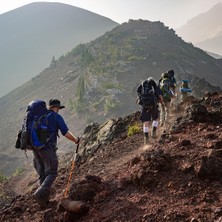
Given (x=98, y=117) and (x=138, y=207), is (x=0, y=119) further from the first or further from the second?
(x=138, y=207)

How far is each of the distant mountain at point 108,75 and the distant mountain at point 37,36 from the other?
5742cm

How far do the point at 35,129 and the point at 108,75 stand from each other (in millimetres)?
54274

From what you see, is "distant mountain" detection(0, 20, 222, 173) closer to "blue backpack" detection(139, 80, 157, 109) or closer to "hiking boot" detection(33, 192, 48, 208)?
"blue backpack" detection(139, 80, 157, 109)

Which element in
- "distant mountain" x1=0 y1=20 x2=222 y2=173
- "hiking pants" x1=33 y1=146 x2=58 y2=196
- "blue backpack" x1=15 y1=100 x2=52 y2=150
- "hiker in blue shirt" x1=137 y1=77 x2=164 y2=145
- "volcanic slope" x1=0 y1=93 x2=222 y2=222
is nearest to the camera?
"volcanic slope" x1=0 y1=93 x2=222 y2=222

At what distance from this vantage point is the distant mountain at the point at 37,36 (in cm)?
14088

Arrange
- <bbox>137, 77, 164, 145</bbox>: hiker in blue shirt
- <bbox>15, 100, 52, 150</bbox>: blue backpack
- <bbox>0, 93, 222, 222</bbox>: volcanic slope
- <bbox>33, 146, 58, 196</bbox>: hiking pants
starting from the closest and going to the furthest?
<bbox>0, 93, 222, 222</bbox>: volcanic slope, <bbox>15, 100, 52, 150</bbox>: blue backpack, <bbox>33, 146, 58, 196</bbox>: hiking pants, <bbox>137, 77, 164, 145</bbox>: hiker in blue shirt

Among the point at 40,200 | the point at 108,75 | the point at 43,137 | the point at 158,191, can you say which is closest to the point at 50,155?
the point at 43,137

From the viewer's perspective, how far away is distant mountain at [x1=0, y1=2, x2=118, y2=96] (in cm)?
14088

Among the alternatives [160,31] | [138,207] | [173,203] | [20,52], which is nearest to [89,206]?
[138,207]

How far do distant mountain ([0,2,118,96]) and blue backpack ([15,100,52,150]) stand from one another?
4839 inches

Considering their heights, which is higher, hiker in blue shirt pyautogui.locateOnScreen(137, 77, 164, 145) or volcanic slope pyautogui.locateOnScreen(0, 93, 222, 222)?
hiker in blue shirt pyautogui.locateOnScreen(137, 77, 164, 145)

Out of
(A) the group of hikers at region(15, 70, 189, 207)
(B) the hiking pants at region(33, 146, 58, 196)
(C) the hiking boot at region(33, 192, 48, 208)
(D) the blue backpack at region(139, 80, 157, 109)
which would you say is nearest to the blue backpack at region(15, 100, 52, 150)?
(A) the group of hikers at region(15, 70, 189, 207)

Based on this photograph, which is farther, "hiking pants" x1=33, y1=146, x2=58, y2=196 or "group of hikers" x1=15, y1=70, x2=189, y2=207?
"hiking pants" x1=33, y1=146, x2=58, y2=196

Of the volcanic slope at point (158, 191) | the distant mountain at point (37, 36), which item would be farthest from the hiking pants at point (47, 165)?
the distant mountain at point (37, 36)
